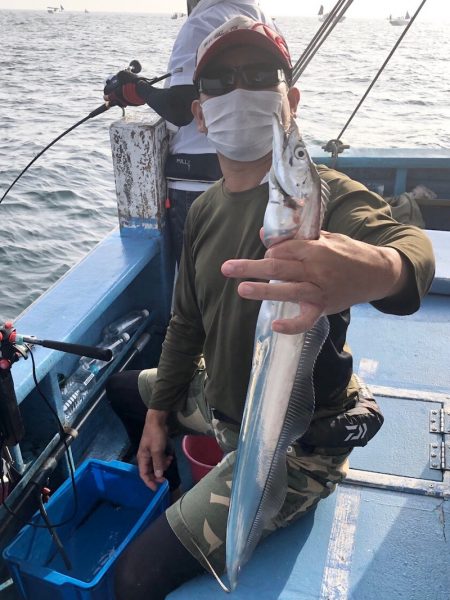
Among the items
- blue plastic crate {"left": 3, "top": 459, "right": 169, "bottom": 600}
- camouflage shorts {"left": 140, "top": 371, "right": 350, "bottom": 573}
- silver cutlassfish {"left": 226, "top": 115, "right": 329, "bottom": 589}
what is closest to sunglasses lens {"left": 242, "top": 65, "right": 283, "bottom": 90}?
silver cutlassfish {"left": 226, "top": 115, "right": 329, "bottom": 589}

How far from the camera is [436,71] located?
1013 inches

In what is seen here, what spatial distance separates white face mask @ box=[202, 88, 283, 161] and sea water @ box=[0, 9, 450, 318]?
530cm

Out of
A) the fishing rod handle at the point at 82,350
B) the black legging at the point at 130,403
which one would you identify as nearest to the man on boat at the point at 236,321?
the fishing rod handle at the point at 82,350

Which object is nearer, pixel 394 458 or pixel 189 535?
pixel 189 535

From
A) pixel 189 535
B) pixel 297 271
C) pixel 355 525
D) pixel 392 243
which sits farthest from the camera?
pixel 355 525

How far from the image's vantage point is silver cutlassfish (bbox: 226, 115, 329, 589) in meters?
1.11

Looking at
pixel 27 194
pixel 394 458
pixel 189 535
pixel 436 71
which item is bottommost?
pixel 436 71

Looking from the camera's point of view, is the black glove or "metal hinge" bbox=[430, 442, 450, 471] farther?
the black glove

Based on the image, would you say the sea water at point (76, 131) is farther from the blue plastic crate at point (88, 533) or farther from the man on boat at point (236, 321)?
the man on boat at point (236, 321)

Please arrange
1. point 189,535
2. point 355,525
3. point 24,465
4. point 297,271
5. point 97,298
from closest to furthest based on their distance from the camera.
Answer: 1. point 297,271
2. point 189,535
3. point 355,525
4. point 24,465
5. point 97,298

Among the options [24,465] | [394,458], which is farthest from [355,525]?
[24,465]

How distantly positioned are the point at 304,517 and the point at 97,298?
137 cm

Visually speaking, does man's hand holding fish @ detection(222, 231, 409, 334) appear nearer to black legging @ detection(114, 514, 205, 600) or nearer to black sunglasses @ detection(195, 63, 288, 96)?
black sunglasses @ detection(195, 63, 288, 96)

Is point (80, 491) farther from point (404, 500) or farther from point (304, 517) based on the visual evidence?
point (404, 500)
